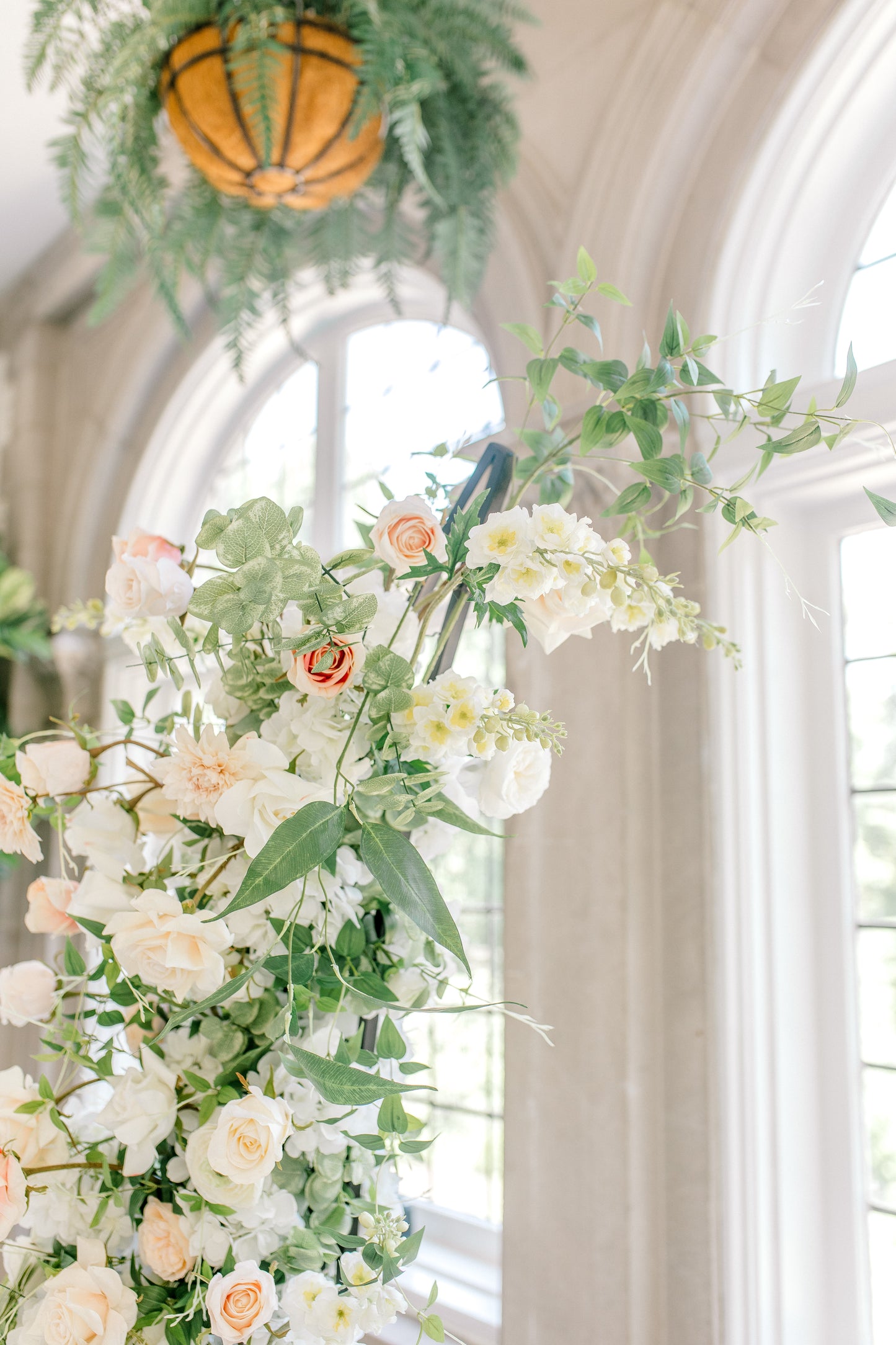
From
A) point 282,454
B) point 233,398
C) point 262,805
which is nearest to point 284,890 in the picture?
point 262,805

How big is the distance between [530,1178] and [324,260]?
67.3 inches

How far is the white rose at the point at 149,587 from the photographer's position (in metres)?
0.78

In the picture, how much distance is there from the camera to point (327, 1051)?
0.75 m

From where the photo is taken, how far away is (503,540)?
0.72 m

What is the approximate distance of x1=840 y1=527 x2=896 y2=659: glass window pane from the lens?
1584mm

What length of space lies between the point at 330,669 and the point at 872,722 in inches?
44.7

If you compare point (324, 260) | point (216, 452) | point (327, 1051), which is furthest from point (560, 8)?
point (327, 1051)

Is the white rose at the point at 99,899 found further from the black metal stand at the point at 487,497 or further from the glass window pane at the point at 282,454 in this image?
the glass window pane at the point at 282,454

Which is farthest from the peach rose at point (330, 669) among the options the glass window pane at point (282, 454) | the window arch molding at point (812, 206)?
the glass window pane at point (282, 454)

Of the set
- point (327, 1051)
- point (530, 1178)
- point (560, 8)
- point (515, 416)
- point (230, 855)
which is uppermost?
point (560, 8)

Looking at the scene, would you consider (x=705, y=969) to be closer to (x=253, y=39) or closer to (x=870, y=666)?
(x=870, y=666)

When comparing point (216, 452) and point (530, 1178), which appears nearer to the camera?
point (530, 1178)

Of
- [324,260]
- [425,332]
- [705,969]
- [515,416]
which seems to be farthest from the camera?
[425,332]

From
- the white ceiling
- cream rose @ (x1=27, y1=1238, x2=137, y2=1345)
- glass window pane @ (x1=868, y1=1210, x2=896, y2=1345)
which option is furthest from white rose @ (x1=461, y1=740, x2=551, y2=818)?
the white ceiling
